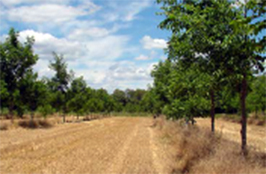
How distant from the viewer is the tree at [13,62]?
30.2 metres

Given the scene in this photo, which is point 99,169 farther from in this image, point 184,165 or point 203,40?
point 203,40

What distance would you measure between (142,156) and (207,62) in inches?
250

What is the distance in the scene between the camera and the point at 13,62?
30.8 m

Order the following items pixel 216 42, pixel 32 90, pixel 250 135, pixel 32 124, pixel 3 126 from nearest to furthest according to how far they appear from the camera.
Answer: pixel 216 42
pixel 3 126
pixel 250 135
pixel 32 124
pixel 32 90

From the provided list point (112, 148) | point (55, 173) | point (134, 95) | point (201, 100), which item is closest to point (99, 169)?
point (55, 173)

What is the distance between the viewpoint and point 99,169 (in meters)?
11.2

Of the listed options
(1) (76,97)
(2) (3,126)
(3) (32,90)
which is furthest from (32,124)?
(1) (76,97)

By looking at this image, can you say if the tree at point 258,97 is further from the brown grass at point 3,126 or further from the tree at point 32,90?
the brown grass at point 3,126

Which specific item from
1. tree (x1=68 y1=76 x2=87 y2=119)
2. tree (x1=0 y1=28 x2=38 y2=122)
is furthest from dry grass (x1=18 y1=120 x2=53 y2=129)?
tree (x1=68 y1=76 x2=87 y2=119)

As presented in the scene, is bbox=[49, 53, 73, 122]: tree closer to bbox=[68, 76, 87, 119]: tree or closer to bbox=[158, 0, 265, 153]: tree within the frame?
bbox=[68, 76, 87, 119]: tree

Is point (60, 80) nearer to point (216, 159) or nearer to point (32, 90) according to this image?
point (32, 90)

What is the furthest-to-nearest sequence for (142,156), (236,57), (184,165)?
1. (142,156)
2. (184,165)
3. (236,57)

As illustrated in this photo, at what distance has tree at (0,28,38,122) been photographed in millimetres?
→ 30233

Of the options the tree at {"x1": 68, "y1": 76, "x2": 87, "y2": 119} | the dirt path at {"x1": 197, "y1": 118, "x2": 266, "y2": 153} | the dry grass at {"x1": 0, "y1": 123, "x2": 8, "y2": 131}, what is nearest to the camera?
the dirt path at {"x1": 197, "y1": 118, "x2": 266, "y2": 153}
